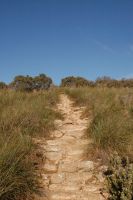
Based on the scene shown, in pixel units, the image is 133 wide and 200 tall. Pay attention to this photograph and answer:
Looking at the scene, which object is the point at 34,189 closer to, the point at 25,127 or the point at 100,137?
the point at 100,137

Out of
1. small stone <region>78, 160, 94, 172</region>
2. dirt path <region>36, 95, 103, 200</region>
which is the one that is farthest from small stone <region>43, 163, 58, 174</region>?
small stone <region>78, 160, 94, 172</region>

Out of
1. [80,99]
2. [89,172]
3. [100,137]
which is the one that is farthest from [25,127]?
[80,99]

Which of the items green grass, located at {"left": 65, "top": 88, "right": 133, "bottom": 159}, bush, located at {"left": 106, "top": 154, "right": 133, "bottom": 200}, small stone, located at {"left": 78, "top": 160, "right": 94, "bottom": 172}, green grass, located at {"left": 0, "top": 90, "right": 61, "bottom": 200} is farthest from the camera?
green grass, located at {"left": 65, "top": 88, "right": 133, "bottom": 159}

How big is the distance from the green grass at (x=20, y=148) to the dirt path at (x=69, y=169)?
27cm

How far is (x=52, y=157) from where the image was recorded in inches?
209

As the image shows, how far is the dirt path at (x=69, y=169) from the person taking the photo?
409 cm

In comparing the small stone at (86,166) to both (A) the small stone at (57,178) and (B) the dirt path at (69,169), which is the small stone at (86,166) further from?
(A) the small stone at (57,178)

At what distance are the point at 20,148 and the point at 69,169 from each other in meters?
0.83

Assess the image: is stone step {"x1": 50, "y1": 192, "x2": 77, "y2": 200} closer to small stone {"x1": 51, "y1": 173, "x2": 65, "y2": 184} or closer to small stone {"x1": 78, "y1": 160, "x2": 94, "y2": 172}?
small stone {"x1": 51, "y1": 173, "x2": 65, "y2": 184}

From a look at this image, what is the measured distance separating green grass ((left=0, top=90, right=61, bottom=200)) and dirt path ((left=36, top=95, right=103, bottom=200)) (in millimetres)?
271

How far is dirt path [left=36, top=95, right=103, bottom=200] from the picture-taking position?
4.09m

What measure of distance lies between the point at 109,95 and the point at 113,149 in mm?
5357

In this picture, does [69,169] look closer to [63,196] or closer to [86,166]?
[86,166]

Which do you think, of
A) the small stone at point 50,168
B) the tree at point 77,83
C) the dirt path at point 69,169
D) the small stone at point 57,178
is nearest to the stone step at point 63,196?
the dirt path at point 69,169
